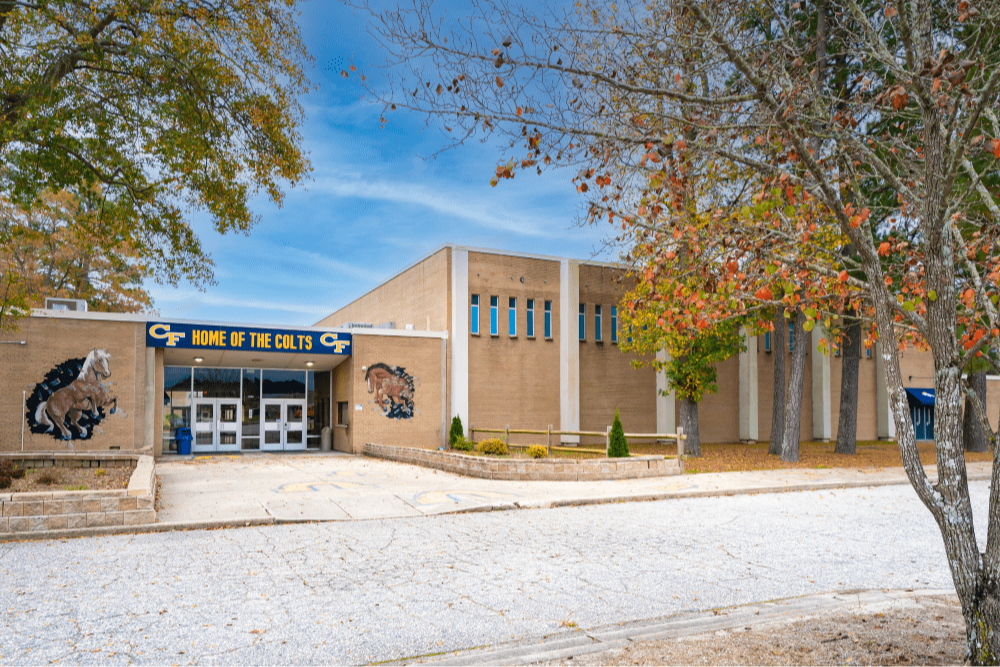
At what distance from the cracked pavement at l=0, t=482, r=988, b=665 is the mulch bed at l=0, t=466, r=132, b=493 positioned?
11.2ft

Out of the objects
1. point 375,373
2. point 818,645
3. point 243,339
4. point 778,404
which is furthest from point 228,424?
point 818,645

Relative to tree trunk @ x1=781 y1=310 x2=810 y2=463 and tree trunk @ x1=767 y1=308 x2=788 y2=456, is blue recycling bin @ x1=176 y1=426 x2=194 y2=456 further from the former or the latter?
tree trunk @ x1=767 y1=308 x2=788 y2=456

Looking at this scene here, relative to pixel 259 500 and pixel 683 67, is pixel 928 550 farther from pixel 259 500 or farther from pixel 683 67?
pixel 259 500

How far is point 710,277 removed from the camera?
4.78m

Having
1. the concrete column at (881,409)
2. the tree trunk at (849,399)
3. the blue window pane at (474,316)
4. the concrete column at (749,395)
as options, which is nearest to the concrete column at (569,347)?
the blue window pane at (474,316)

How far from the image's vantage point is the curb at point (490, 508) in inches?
376

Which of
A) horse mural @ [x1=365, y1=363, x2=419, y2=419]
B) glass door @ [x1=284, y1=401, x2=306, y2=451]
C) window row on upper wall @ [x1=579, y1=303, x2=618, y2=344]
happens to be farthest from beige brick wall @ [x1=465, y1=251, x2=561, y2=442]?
glass door @ [x1=284, y1=401, x2=306, y2=451]

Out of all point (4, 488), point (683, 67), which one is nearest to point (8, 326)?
point (4, 488)

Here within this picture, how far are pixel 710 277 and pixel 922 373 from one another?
43.0m

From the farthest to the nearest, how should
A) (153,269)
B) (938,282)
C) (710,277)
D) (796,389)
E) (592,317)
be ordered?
(592,317) < (796,389) < (153,269) < (710,277) < (938,282)

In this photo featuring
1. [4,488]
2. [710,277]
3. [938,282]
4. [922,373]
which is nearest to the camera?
[938,282]

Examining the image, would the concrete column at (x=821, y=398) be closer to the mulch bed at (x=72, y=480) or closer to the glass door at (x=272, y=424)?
the glass door at (x=272, y=424)

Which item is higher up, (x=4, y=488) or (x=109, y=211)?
(x=109, y=211)

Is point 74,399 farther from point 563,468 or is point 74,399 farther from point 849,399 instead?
point 849,399
